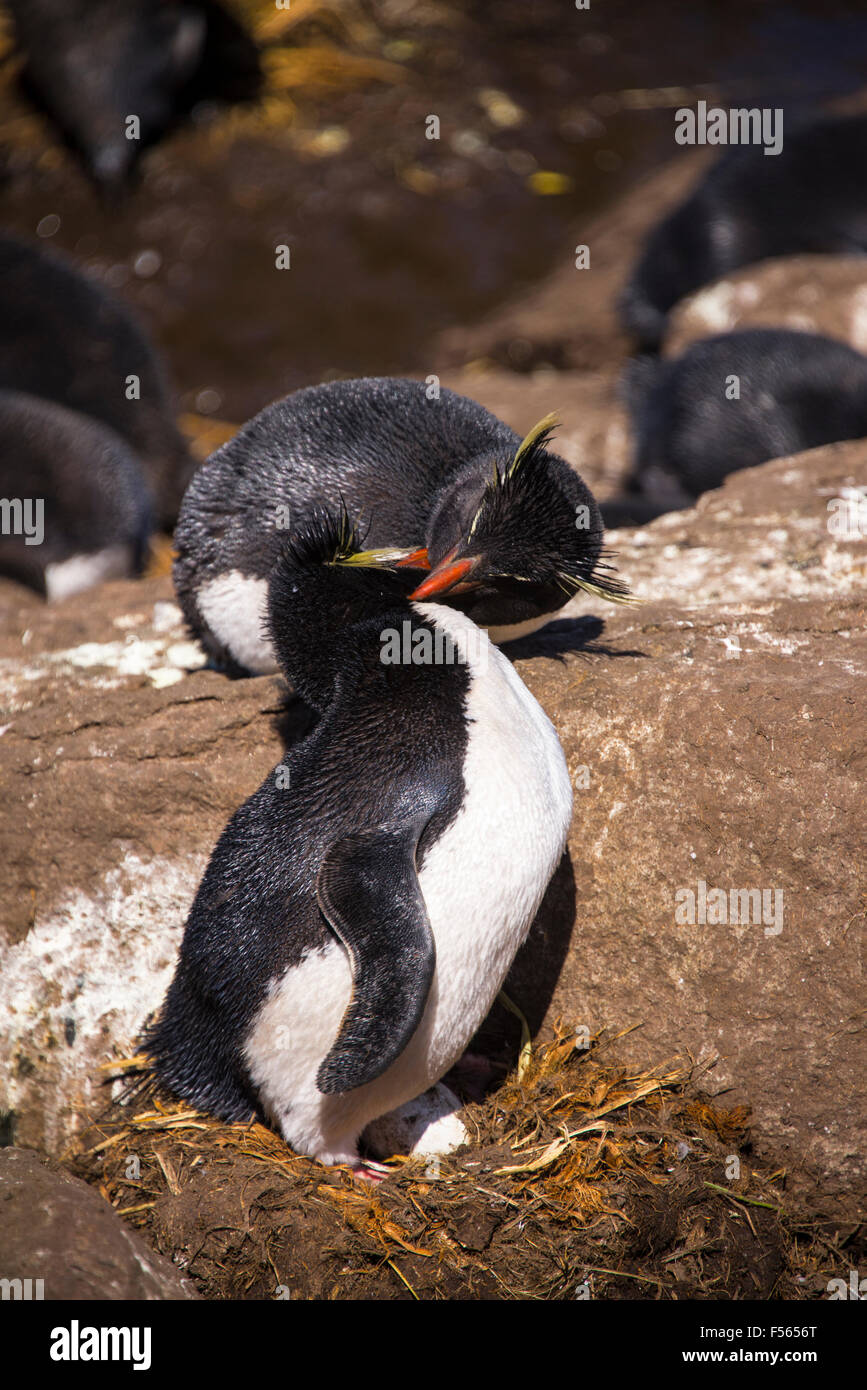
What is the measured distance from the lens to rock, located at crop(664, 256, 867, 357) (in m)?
6.57

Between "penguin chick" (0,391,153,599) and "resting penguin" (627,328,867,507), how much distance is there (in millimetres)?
2496

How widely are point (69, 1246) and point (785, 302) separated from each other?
6371mm

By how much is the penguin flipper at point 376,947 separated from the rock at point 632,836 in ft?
2.19

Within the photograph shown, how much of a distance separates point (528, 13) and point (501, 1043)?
406 inches

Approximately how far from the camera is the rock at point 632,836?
2.51 metres

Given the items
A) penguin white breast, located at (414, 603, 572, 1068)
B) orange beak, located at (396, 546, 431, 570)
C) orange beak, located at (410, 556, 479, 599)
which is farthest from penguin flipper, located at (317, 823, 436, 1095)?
orange beak, located at (396, 546, 431, 570)

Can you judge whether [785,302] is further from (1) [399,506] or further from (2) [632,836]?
(2) [632,836]

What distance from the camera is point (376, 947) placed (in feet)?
6.76

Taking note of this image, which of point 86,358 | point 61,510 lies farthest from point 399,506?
point 86,358

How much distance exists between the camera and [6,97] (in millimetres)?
8961

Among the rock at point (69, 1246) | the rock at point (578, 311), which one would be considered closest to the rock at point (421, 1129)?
the rock at point (69, 1246)

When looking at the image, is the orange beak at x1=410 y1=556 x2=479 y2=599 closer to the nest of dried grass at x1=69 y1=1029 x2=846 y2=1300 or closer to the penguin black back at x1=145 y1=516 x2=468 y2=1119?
the penguin black back at x1=145 y1=516 x2=468 y2=1119

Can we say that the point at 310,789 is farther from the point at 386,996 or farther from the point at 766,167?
the point at 766,167

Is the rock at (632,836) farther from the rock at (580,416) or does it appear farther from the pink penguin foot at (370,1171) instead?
the rock at (580,416)
